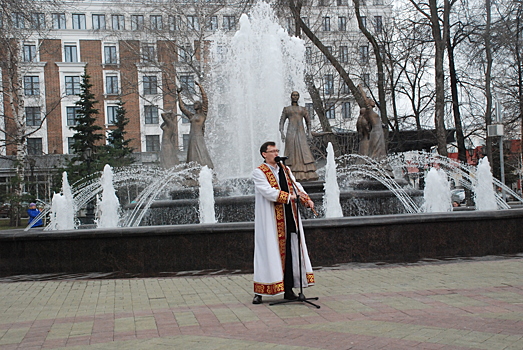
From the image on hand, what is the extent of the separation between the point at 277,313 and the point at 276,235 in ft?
3.06

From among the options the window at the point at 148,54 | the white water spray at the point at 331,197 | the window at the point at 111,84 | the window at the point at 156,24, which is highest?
the window at the point at 156,24

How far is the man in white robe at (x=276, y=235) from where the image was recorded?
6840 mm

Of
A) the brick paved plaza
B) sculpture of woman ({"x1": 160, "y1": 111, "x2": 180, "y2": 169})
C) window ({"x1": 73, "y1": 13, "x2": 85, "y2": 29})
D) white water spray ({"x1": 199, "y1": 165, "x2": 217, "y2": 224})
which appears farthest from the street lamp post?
window ({"x1": 73, "y1": 13, "x2": 85, "y2": 29})

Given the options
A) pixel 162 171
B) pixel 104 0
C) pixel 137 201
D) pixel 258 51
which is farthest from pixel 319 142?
pixel 104 0

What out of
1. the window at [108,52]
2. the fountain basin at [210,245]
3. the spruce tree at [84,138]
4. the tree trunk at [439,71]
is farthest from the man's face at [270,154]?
the window at [108,52]

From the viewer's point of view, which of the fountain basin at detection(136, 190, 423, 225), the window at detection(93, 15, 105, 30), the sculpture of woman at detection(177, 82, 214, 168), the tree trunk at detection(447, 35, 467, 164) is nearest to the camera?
the fountain basin at detection(136, 190, 423, 225)

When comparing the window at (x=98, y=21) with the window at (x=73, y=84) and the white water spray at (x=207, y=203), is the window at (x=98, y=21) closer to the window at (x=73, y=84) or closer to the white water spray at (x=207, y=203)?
the window at (x=73, y=84)

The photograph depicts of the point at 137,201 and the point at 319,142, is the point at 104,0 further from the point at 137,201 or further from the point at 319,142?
the point at 137,201

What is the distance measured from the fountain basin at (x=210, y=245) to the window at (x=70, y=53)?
5209cm

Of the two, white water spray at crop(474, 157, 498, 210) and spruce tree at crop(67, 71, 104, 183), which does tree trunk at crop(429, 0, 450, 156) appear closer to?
white water spray at crop(474, 157, 498, 210)

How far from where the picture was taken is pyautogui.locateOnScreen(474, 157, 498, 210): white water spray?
51.7 feet

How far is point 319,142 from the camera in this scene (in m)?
32.6

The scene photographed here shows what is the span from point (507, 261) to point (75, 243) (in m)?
6.66

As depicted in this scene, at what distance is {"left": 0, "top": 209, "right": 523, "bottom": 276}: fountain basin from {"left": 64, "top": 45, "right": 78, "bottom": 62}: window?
52087 millimetres
